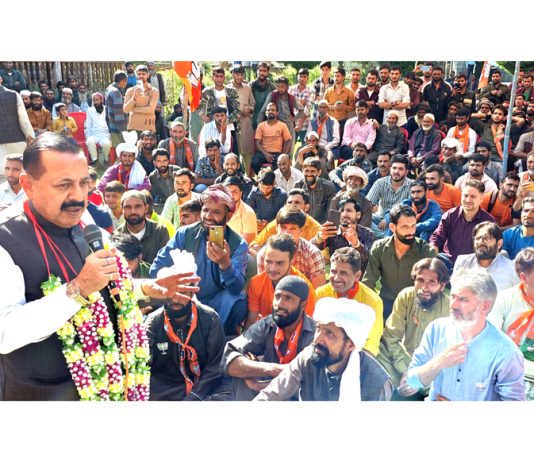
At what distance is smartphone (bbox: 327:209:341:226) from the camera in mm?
4277

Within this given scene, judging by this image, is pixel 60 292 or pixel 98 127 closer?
pixel 60 292

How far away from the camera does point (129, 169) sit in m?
4.19

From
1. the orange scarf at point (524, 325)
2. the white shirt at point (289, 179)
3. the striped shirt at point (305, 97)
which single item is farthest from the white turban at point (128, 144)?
the orange scarf at point (524, 325)

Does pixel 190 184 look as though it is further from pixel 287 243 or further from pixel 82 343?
pixel 82 343

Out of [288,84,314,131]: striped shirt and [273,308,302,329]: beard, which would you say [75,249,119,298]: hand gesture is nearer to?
[273,308,302,329]: beard

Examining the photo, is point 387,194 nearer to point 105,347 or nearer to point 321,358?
point 321,358

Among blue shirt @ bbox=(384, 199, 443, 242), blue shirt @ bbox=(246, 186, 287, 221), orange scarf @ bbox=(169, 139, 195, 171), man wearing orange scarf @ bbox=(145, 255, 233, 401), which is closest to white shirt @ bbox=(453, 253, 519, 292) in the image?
blue shirt @ bbox=(384, 199, 443, 242)

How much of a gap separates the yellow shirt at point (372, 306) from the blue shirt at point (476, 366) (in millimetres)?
246

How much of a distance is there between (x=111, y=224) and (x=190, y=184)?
0.51 meters

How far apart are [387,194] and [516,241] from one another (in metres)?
0.80

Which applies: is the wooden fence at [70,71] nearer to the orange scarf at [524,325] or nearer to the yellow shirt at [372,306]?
the yellow shirt at [372,306]

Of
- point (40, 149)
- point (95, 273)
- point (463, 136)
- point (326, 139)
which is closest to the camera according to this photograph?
point (95, 273)

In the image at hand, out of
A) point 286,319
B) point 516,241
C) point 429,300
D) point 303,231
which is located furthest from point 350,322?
point 516,241

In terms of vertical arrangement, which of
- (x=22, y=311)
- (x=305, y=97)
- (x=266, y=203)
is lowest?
(x=22, y=311)
